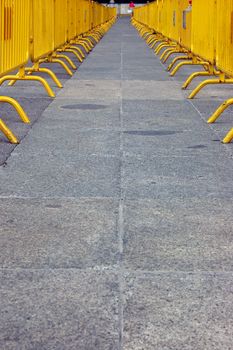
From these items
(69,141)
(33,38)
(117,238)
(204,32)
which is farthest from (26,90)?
(117,238)

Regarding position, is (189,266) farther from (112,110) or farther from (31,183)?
(112,110)

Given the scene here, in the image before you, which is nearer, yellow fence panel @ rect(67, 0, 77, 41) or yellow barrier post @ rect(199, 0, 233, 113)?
yellow barrier post @ rect(199, 0, 233, 113)

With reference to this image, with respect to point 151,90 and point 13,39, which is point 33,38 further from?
point 151,90

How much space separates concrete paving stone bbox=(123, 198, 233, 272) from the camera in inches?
139

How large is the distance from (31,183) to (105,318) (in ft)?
7.62

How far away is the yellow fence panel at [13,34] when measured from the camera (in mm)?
7277

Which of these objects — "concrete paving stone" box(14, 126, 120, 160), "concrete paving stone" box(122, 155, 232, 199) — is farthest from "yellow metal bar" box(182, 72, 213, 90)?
"concrete paving stone" box(122, 155, 232, 199)

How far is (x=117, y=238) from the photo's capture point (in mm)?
3904

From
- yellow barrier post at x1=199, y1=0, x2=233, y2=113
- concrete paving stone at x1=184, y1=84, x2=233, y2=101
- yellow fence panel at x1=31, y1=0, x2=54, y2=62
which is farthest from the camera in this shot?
concrete paving stone at x1=184, y1=84, x2=233, y2=101

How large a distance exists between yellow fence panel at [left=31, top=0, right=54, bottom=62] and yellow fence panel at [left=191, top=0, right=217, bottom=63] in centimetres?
214

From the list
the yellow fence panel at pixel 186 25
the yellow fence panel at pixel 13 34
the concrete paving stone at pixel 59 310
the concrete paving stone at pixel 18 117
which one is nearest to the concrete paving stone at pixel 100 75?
the yellow fence panel at pixel 186 25

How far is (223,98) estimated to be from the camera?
32.8 ft

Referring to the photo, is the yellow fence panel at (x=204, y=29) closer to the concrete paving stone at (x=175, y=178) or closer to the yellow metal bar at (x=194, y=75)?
the yellow metal bar at (x=194, y=75)

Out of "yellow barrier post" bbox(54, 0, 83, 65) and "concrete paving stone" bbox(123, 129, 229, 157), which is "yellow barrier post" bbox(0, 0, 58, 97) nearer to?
"yellow barrier post" bbox(54, 0, 83, 65)
